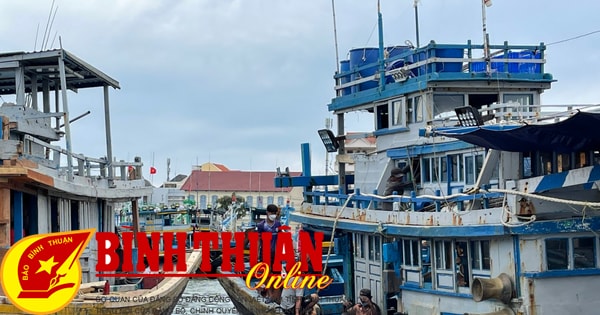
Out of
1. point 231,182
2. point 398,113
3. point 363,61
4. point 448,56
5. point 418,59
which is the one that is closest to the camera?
point 448,56

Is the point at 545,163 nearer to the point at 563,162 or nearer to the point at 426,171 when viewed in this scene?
the point at 563,162

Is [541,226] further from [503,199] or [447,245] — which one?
[447,245]

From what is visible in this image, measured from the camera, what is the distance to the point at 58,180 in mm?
18406

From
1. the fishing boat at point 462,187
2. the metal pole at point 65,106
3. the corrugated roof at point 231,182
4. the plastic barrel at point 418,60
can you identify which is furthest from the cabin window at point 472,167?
the corrugated roof at point 231,182

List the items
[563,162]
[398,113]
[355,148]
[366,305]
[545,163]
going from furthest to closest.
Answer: [355,148] → [398,113] → [366,305] → [545,163] → [563,162]

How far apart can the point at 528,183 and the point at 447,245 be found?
2.57 m

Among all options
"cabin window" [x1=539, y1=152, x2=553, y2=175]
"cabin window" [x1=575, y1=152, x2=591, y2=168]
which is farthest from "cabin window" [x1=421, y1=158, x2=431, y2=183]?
"cabin window" [x1=575, y1=152, x2=591, y2=168]

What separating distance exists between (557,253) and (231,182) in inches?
2855

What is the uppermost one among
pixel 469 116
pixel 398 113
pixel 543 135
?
pixel 398 113

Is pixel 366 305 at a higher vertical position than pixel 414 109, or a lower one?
lower

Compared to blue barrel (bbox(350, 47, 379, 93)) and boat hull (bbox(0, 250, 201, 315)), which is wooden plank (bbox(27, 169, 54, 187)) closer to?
boat hull (bbox(0, 250, 201, 315))

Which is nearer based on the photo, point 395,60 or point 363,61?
point 395,60

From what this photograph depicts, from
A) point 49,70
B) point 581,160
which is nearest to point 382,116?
point 581,160

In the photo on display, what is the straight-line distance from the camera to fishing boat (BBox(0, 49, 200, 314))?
661 inches
